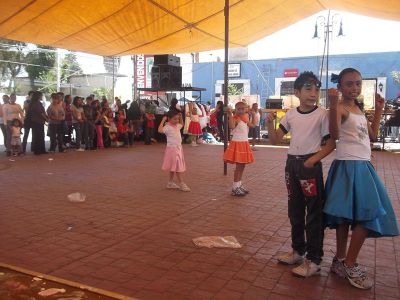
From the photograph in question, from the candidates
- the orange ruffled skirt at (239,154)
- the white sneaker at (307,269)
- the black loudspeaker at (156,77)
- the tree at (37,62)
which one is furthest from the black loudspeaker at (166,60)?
the tree at (37,62)

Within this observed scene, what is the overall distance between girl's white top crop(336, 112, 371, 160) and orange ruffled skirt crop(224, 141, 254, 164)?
3443mm

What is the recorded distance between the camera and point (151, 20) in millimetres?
10766

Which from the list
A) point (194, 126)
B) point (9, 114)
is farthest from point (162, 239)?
point (194, 126)

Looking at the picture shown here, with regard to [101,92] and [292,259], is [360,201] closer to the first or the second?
[292,259]

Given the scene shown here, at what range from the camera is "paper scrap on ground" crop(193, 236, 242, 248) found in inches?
171

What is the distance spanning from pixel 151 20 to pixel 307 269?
8729 mm

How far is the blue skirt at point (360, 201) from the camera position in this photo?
3.23 metres

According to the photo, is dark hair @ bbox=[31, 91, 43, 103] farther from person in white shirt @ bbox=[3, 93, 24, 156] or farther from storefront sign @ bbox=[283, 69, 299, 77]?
storefront sign @ bbox=[283, 69, 299, 77]

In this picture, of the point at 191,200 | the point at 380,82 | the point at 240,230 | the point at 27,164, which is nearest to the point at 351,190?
the point at 240,230

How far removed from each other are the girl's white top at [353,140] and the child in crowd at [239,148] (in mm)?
3445

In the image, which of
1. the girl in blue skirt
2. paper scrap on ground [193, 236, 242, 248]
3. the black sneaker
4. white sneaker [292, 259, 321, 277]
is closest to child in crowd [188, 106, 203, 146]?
the black sneaker

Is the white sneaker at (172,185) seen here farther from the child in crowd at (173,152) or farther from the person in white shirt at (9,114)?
the person in white shirt at (9,114)

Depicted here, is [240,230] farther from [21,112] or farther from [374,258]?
[21,112]

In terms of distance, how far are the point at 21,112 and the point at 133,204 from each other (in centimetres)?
769
